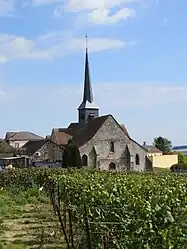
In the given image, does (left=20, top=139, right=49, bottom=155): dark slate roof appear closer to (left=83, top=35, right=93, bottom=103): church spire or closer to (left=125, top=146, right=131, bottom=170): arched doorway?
(left=83, top=35, right=93, bottom=103): church spire

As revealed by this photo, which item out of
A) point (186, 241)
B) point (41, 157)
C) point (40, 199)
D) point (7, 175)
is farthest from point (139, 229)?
point (41, 157)

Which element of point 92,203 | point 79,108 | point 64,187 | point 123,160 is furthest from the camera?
point 79,108

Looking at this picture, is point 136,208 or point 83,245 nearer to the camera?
point 136,208

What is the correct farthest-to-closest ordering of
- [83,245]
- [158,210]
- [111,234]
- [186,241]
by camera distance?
[83,245] → [111,234] → [158,210] → [186,241]

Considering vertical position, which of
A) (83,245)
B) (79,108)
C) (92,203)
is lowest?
(83,245)

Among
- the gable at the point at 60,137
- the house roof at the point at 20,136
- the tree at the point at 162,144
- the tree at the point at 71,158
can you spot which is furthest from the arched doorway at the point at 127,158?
the house roof at the point at 20,136

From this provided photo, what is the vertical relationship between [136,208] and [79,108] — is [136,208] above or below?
below

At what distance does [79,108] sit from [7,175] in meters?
47.5

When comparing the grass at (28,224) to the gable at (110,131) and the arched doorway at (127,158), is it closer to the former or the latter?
the gable at (110,131)

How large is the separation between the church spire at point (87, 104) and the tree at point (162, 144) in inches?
623

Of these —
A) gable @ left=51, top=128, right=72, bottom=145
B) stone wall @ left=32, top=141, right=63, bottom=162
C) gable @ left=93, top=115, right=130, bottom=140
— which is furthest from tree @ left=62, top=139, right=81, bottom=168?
gable @ left=51, top=128, right=72, bottom=145

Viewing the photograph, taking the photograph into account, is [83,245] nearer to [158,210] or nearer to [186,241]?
[158,210]

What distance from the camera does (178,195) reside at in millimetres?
9172

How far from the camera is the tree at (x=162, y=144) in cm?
8506
